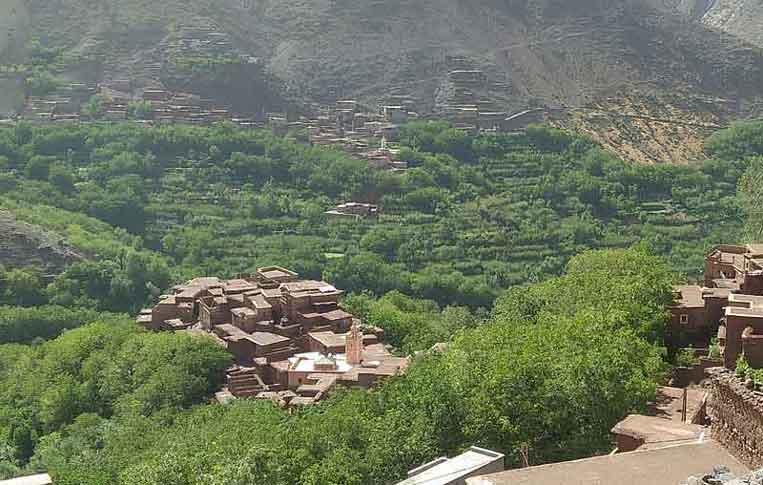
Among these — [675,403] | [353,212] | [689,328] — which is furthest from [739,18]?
[675,403]

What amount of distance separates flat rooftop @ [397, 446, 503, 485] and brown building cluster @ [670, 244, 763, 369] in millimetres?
3477

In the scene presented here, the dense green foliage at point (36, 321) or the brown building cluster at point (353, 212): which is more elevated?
the brown building cluster at point (353, 212)

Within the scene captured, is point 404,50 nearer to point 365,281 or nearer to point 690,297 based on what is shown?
point 365,281

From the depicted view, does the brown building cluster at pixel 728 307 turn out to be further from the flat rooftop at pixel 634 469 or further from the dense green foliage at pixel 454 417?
the flat rooftop at pixel 634 469

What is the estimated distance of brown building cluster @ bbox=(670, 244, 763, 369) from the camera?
1290cm

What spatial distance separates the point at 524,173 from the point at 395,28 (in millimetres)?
18816

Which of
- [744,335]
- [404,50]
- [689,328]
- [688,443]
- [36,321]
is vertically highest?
[404,50]

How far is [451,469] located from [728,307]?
5.54 m

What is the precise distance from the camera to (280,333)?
80.8ft

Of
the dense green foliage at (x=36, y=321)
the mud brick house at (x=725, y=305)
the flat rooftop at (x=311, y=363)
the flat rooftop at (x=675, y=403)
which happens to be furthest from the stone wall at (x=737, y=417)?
the dense green foliage at (x=36, y=321)

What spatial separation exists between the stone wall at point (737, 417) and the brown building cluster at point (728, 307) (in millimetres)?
2330

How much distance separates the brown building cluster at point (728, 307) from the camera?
12898mm

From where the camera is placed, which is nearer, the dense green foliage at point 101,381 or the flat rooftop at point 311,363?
the flat rooftop at point 311,363

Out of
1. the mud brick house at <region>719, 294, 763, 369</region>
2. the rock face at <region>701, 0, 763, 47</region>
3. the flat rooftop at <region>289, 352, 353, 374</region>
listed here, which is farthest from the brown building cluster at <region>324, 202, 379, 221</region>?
the rock face at <region>701, 0, 763, 47</region>
